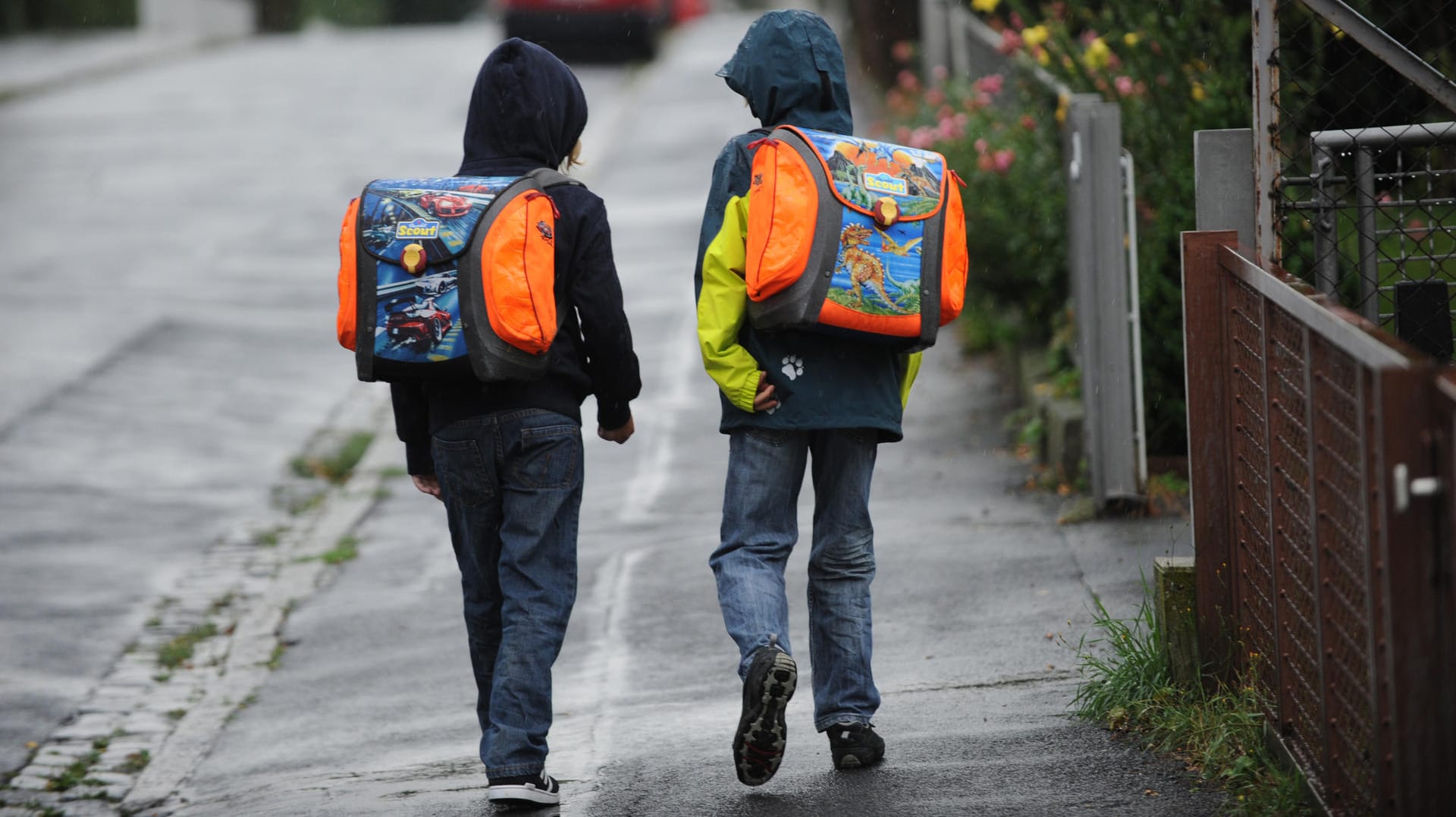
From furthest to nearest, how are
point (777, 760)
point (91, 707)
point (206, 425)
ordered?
point (206, 425) < point (91, 707) < point (777, 760)

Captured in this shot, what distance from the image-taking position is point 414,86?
1074 inches

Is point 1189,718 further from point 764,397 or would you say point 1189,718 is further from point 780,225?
point 780,225

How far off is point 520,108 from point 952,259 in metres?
1.14

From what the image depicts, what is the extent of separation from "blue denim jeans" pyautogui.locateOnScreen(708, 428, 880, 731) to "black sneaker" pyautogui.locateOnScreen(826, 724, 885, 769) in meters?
0.03

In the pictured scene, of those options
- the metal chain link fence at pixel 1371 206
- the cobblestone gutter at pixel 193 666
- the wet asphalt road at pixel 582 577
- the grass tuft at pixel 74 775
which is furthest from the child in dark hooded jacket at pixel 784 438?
the grass tuft at pixel 74 775

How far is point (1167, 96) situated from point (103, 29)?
35714mm

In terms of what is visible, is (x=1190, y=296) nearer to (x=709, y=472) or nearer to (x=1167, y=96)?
(x=1167, y=96)

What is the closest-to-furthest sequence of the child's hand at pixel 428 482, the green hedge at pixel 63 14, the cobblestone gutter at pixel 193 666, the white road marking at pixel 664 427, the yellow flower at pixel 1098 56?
the child's hand at pixel 428 482
the cobblestone gutter at pixel 193 666
the white road marking at pixel 664 427
the yellow flower at pixel 1098 56
the green hedge at pixel 63 14

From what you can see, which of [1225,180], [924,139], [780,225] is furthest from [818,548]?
[924,139]

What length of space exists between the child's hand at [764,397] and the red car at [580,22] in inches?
945

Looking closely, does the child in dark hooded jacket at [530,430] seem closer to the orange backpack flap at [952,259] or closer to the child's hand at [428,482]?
the child's hand at [428,482]

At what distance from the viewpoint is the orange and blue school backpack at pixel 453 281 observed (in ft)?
13.3

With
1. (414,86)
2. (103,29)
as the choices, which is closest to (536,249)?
(414,86)

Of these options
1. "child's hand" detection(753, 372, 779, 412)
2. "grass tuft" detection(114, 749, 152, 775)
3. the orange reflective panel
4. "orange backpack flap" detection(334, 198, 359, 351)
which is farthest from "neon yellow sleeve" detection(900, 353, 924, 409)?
"grass tuft" detection(114, 749, 152, 775)
